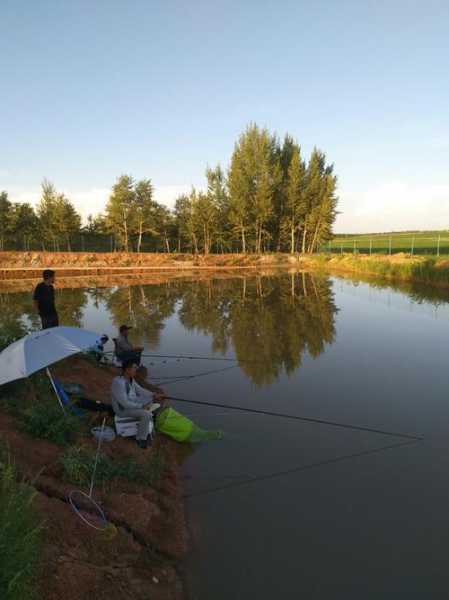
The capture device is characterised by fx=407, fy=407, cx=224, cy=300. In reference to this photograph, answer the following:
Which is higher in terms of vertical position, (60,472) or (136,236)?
(136,236)

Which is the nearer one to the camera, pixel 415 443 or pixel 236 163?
pixel 415 443

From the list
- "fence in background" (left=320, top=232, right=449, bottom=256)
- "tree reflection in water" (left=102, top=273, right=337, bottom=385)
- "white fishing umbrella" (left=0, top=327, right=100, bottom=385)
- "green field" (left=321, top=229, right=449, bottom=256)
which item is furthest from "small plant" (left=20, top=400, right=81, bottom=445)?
"fence in background" (left=320, top=232, right=449, bottom=256)

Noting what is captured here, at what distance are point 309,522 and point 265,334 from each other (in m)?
10.1

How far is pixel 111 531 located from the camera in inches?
163

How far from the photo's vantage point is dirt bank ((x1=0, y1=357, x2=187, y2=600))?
346 centimetres

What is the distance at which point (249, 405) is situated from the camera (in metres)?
8.62

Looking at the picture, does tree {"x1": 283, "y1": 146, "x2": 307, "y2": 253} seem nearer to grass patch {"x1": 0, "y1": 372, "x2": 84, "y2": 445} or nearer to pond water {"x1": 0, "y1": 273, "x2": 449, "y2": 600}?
pond water {"x1": 0, "y1": 273, "x2": 449, "y2": 600}

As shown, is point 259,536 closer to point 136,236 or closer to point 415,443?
point 415,443

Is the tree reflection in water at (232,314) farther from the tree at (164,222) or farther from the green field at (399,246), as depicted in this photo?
the tree at (164,222)

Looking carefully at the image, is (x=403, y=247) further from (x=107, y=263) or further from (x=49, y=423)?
(x=49, y=423)

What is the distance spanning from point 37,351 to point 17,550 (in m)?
3.07

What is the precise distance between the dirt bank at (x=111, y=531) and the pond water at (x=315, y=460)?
0.31 m

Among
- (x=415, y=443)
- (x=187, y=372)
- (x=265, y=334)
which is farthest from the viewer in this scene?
(x=265, y=334)

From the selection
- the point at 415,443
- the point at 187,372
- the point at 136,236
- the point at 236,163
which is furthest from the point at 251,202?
the point at 415,443
